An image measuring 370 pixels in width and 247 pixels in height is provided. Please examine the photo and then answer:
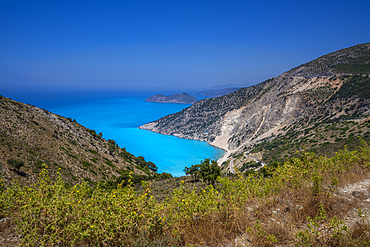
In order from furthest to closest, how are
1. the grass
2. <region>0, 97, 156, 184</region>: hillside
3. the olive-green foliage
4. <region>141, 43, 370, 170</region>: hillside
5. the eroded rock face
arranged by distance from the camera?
the eroded rock face < <region>141, 43, 370, 170</region>: hillside < <region>0, 97, 156, 184</region>: hillside < the olive-green foliage < the grass

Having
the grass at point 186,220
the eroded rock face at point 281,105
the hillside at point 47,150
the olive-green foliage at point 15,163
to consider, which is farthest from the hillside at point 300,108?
the olive-green foliage at point 15,163

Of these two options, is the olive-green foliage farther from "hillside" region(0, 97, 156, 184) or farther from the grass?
the grass

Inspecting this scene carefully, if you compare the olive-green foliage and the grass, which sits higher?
the grass

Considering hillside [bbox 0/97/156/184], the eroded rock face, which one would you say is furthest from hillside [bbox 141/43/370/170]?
hillside [bbox 0/97/156/184]

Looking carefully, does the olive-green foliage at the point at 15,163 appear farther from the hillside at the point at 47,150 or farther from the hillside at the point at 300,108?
the hillside at the point at 300,108

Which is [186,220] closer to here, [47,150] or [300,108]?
[47,150]

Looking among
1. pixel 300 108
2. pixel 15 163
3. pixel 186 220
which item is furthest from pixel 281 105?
pixel 186 220

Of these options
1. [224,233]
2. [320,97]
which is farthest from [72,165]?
[320,97]
